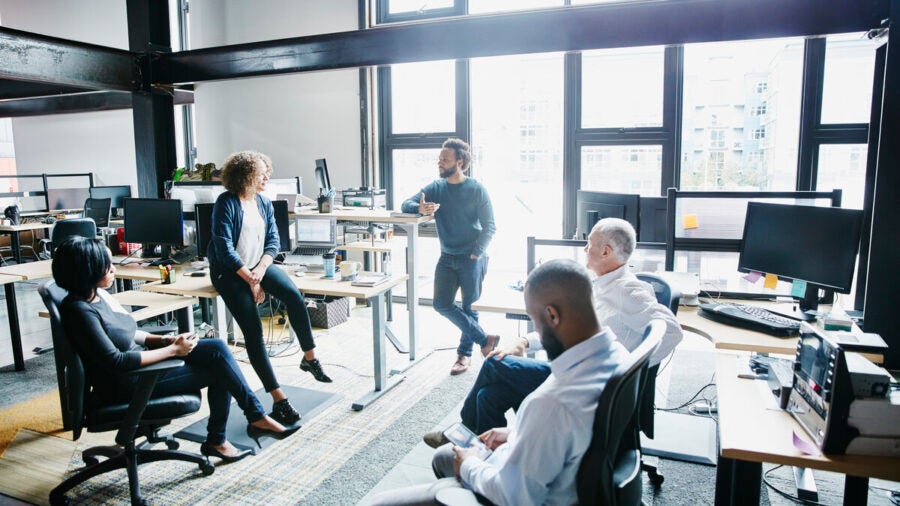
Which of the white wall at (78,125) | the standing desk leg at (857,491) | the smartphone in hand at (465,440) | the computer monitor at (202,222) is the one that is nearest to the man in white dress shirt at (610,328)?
the smartphone in hand at (465,440)

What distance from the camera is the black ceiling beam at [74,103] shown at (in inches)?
320

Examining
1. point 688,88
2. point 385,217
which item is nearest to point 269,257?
point 385,217

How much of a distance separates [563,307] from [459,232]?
2.54 meters

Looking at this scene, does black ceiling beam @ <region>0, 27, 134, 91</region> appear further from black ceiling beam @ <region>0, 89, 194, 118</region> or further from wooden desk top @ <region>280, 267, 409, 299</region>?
black ceiling beam @ <region>0, 89, 194, 118</region>

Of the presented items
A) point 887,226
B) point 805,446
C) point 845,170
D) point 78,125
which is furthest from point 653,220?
point 78,125

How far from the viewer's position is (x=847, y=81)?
4566 millimetres

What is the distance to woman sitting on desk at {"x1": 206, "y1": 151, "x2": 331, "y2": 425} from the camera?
3.14 m

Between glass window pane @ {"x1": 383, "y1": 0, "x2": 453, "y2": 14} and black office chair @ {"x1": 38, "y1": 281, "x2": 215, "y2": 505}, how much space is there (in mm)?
4479

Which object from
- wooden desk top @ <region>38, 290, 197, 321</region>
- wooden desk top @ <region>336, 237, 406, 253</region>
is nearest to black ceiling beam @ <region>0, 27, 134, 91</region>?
wooden desk top @ <region>38, 290, 197, 321</region>

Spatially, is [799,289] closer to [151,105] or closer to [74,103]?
[151,105]

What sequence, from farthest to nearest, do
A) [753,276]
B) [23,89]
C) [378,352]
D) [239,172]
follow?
[23,89], [378,352], [239,172], [753,276]

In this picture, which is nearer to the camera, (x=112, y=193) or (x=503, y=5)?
(x=503, y=5)

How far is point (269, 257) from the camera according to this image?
334cm

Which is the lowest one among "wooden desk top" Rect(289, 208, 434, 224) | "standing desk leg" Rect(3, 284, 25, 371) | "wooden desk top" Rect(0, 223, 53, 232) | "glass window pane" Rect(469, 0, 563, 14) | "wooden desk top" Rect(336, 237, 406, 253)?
"standing desk leg" Rect(3, 284, 25, 371)
